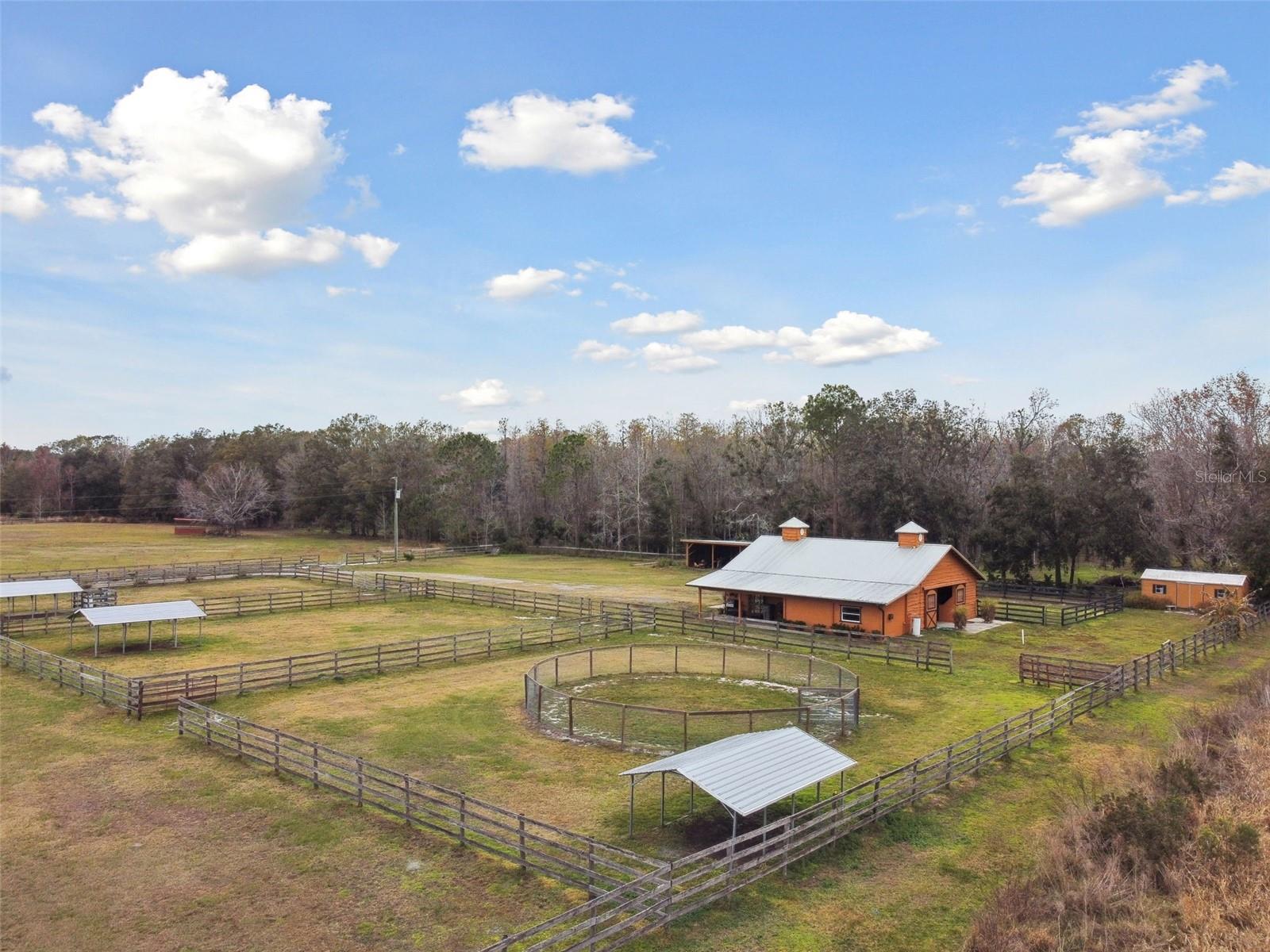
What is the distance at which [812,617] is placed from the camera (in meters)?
34.5

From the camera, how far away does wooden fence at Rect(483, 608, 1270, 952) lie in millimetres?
10539

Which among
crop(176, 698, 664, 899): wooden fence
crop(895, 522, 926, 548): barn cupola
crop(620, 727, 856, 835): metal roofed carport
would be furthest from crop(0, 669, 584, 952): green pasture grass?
crop(895, 522, 926, 548): barn cupola

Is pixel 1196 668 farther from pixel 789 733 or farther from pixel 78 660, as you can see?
pixel 78 660

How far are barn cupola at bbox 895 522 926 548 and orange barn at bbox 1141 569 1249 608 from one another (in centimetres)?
1503

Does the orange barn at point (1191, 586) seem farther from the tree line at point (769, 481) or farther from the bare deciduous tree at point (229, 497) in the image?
the bare deciduous tree at point (229, 497)

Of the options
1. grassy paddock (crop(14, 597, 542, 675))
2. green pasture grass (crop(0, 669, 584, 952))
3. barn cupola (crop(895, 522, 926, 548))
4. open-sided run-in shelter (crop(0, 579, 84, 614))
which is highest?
barn cupola (crop(895, 522, 926, 548))

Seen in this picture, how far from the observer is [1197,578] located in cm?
4041

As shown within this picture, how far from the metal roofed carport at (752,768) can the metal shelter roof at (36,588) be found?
3164cm

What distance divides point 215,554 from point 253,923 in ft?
206

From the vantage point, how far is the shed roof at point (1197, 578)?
1545 inches

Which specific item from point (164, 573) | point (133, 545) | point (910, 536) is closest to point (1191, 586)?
point (910, 536)

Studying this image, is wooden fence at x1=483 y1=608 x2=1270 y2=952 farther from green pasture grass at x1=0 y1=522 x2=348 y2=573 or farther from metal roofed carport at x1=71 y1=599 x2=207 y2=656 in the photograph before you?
green pasture grass at x1=0 y1=522 x2=348 y2=573

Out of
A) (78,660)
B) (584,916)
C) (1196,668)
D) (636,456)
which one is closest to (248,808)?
(584,916)

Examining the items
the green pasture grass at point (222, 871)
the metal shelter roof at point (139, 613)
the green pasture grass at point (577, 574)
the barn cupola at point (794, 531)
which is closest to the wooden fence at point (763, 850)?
the green pasture grass at point (222, 871)
